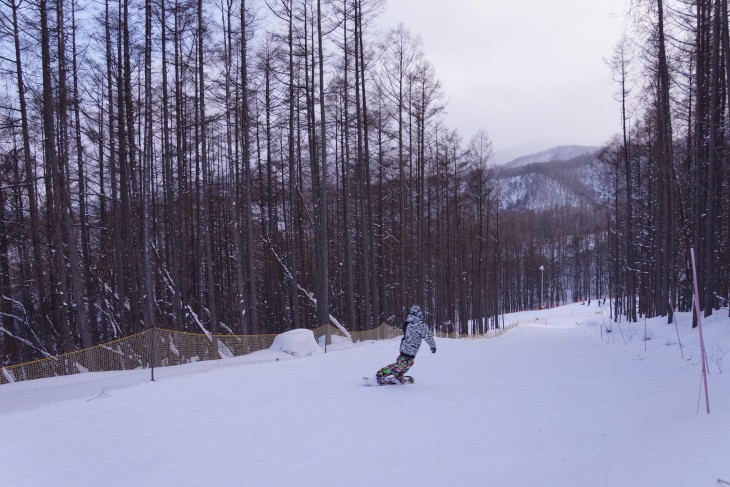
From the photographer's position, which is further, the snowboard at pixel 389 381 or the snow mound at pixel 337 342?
the snow mound at pixel 337 342

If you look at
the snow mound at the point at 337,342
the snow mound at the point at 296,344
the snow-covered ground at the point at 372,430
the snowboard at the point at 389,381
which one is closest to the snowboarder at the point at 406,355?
the snowboard at the point at 389,381

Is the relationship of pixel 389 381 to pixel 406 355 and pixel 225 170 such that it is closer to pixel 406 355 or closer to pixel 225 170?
pixel 406 355

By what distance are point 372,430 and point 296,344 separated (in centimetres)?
913

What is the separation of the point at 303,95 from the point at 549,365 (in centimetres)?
1372

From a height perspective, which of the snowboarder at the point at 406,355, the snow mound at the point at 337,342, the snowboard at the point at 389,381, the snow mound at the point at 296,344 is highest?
the snowboarder at the point at 406,355

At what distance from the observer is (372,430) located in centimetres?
627

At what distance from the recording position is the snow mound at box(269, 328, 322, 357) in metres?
15.0

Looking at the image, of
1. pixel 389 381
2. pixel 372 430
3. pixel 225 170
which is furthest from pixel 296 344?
pixel 225 170

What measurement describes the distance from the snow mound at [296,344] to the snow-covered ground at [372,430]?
3.58 meters

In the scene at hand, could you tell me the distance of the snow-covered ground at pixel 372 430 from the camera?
4684 mm

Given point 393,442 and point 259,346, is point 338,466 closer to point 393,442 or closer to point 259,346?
point 393,442

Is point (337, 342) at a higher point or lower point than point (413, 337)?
lower

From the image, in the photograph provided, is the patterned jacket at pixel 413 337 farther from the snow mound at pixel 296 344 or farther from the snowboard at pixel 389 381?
the snow mound at pixel 296 344

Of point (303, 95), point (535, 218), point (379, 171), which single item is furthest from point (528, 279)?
point (303, 95)
